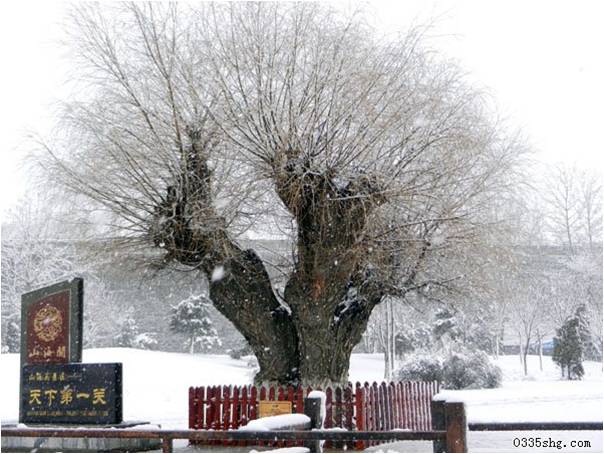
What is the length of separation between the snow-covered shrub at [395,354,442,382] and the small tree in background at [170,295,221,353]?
50.2 feet

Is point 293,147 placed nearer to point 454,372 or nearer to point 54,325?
point 54,325

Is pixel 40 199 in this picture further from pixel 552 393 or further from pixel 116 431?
pixel 552 393

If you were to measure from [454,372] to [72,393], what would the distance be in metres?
21.9

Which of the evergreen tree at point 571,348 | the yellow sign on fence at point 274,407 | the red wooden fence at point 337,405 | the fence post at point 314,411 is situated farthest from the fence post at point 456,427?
the evergreen tree at point 571,348

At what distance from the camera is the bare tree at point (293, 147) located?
13492 mm

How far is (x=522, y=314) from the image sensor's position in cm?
4200

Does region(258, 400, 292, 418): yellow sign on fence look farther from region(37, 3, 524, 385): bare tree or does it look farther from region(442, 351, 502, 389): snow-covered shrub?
region(442, 351, 502, 389): snow-covered shrub

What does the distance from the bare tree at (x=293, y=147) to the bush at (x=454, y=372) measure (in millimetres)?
17786

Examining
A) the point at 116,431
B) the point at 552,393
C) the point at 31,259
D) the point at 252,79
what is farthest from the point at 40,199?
the point at 31,259

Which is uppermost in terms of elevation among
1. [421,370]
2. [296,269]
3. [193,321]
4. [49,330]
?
[296,269]

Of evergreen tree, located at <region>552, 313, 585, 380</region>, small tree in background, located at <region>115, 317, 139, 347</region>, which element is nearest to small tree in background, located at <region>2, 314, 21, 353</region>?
small tree in background, located at <region>115, 317, 139, 347</region>

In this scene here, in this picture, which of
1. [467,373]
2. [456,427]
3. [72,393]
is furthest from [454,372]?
[456,427]

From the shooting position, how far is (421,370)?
105 ft

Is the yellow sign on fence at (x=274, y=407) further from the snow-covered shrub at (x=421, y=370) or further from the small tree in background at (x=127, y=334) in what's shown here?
the small tree in background at (x=127, y=334)
